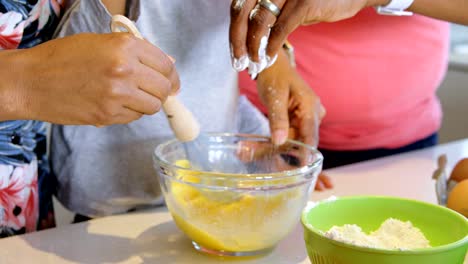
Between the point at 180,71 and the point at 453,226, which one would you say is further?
the point at 180,71

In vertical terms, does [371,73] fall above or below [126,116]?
below

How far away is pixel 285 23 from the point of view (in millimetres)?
880

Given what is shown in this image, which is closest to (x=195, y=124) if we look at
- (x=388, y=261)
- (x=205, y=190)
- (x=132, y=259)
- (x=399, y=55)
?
(x=205, y=190)

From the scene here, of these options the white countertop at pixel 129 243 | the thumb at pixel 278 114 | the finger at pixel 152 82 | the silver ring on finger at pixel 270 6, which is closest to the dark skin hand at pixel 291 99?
the thumb at pixel 278 114

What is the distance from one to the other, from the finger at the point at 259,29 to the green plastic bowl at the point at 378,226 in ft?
0.74

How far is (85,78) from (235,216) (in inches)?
10.4

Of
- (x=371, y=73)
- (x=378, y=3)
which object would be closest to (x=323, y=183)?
(x=378, y=3)

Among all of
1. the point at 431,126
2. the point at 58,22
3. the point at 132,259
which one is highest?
the point at 58,22

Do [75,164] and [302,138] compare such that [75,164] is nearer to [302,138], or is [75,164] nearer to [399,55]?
[302,138]

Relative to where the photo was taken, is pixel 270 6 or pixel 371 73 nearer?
pixel 270 6

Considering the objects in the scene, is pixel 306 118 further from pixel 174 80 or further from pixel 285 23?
pixel 174 80

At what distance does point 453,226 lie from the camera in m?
0.76

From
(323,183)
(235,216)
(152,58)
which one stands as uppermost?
(152,58)

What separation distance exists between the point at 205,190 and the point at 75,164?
0.30m
